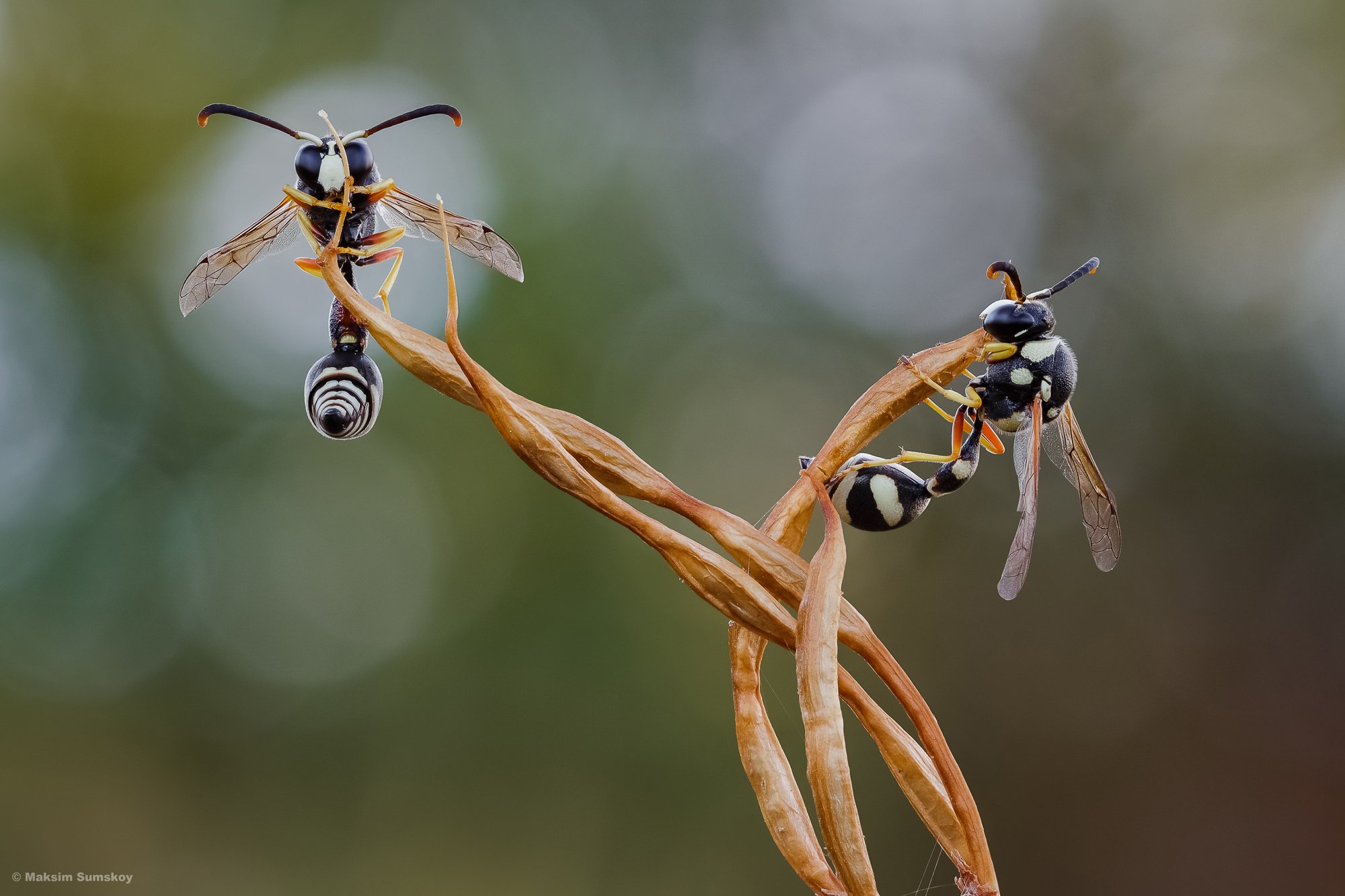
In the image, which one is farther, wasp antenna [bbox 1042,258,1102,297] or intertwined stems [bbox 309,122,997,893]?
wasp antenna [bbox 1042,258,1102,297]

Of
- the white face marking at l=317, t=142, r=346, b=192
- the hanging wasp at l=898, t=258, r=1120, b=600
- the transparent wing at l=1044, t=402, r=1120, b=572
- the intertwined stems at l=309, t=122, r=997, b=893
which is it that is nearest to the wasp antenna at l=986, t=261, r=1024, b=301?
the hanging wasp at l=898, t=258, r=1120, b=600

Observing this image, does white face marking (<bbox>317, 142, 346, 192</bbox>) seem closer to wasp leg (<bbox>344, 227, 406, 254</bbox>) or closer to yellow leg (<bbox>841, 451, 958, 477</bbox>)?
wasp leg (<bbox>344, 227, 406, 254</bbox>)

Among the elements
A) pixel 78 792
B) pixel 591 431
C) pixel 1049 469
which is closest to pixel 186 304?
pixel 591 431

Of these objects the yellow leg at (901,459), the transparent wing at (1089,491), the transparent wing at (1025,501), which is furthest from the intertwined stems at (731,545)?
the transparent wing at (1089,491)

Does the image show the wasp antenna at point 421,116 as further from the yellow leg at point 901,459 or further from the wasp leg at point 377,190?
the yellow leg at point 901,459

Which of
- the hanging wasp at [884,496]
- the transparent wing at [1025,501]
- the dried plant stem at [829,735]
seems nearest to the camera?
the dried plant stem at [829,735]

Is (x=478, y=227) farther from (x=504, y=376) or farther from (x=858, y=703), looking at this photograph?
(x=504, y=376)
